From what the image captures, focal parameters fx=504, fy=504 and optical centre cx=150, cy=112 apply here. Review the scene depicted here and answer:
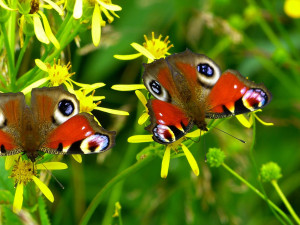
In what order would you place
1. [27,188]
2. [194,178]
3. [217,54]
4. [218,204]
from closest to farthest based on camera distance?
1. [27,188]
2. [194,178]
3. [218,204]
4. [217,54]

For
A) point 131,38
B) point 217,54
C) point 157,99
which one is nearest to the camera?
point 157,99

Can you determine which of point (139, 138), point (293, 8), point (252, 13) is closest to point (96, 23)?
point (139, 138)

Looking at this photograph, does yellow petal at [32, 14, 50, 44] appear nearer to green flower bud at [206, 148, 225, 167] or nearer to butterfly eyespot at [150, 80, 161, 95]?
butterfly eyespot at [150, 80, 161, 95]

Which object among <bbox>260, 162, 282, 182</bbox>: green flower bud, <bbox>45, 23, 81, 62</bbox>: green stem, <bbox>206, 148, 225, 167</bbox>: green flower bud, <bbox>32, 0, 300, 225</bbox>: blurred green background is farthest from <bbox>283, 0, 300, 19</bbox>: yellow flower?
<bbox>45, 23, 81, 62</bbox>: green stem

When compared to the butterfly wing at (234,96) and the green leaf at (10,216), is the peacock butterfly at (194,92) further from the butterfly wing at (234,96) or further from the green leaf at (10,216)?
the green leaf at (10,216)

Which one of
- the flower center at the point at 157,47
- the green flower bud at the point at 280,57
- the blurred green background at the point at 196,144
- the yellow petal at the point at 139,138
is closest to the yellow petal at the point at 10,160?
the yellow petal at the point at 139,138

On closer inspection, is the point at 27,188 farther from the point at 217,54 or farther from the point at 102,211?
the point at 217,54

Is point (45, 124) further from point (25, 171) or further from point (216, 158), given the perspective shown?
point (216, 158)

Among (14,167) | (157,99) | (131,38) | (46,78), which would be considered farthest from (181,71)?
(131,38)
